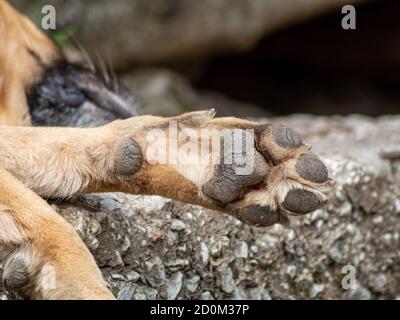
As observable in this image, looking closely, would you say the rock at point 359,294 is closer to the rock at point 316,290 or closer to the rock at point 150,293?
the rock at point 316,290

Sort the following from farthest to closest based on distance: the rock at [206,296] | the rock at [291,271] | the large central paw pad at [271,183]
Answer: the rock at [291,271]
the rock at [206,296]
the large central paw pad at [271,183]

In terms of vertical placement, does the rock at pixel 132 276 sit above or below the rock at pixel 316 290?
above

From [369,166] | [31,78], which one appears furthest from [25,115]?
[369,166]

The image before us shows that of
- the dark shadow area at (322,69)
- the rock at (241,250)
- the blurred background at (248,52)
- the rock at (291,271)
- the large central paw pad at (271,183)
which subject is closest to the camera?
the large central paw pad at (271,183)

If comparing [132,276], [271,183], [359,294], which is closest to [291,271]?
[359,294]

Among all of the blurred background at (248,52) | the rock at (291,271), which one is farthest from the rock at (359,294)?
the blurred background at (248,52)

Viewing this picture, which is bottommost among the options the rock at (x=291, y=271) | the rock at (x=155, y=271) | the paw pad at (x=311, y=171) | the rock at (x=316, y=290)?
the rock at (x=316, y=290)

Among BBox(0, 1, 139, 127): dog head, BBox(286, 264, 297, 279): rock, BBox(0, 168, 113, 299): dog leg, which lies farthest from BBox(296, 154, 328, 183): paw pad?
BBox(0, 1, 139, 127): dog head
